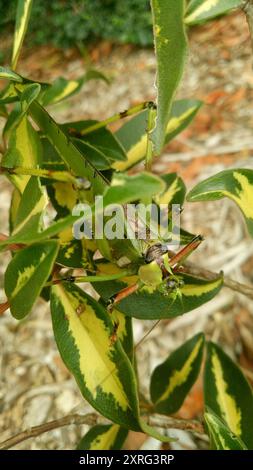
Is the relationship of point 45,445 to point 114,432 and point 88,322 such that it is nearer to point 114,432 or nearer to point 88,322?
point 114,432

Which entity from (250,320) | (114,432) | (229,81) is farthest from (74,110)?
(114,432)

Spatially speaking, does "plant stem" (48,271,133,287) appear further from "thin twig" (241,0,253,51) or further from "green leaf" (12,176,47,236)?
"thin twig" (241,0,253,51)

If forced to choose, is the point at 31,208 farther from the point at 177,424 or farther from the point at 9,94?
the point at 177,424

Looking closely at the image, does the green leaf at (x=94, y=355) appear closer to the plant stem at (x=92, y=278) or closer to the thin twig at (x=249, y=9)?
the plant stem at (x=92, y=278)

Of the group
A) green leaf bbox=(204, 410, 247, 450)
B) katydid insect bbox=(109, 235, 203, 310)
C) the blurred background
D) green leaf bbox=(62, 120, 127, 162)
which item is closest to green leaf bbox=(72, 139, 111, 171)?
green leaf bbox=(62, 120, 127, 162)

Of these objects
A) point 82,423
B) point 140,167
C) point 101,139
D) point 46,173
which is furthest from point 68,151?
point 140,167
